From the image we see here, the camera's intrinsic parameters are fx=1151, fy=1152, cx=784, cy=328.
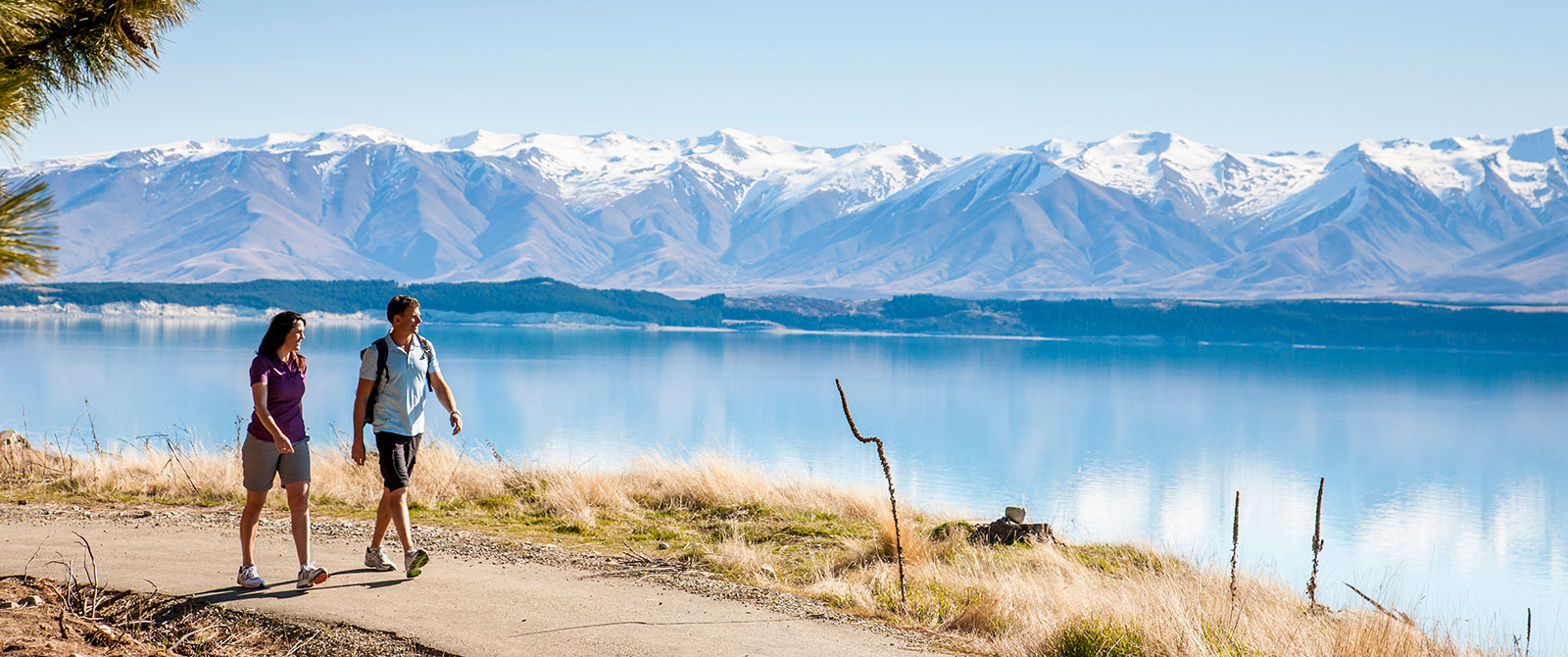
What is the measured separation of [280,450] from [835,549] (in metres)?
4.18

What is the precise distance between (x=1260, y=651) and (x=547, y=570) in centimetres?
415

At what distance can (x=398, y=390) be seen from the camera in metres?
6.58

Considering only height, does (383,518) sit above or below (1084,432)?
above

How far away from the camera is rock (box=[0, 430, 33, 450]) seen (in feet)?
38.0

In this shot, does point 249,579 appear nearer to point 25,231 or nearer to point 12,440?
point 25,231

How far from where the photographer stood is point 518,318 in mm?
160250

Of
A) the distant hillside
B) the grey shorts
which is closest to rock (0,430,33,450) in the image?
the grey shorts

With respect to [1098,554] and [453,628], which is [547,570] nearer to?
[453,628]

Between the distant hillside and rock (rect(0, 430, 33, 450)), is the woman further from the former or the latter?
the distant hillside

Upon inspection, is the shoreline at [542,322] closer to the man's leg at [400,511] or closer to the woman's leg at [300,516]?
the man's leg at [400,511]

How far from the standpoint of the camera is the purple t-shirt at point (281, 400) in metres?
6.18

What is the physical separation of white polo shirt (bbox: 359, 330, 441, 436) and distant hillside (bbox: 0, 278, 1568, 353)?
147052 millimetres

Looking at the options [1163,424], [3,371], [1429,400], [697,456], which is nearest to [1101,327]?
[1429,400]

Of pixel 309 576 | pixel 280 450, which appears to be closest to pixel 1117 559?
pixel 309 576
